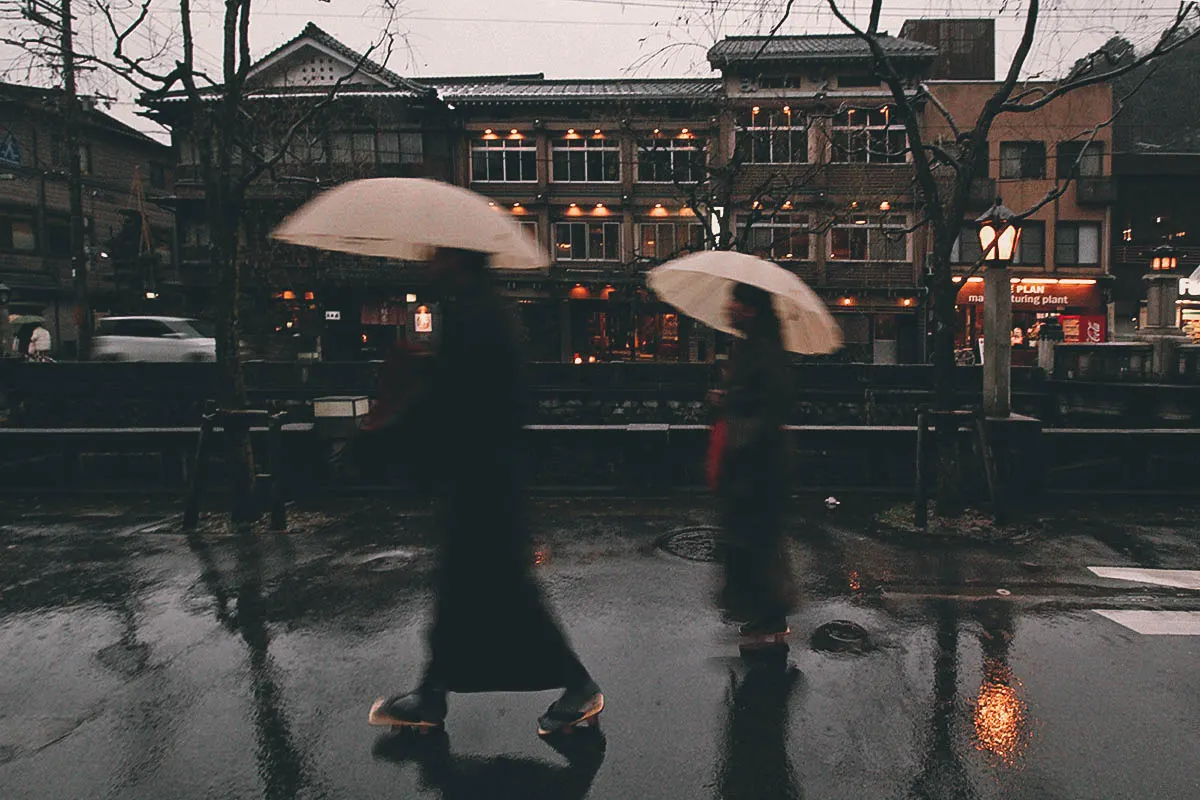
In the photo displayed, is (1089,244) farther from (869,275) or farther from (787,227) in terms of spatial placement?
(787,227)

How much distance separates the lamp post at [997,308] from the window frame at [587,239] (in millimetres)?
27882

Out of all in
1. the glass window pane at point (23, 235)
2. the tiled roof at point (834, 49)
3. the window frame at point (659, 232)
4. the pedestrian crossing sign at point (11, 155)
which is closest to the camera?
the pedestrian crossing sign at point (11, 155)

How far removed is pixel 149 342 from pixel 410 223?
21.3 metres

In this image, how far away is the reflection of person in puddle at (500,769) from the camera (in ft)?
10.2

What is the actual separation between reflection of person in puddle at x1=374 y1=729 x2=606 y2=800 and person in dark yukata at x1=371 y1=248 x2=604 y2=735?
85 millimetres

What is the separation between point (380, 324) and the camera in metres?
35.2

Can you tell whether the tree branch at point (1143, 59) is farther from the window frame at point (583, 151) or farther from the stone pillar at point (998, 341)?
the window frame at point (583, 151)

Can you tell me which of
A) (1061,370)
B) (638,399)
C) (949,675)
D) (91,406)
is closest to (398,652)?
(949,675)

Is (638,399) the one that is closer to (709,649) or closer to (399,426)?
(709,649)

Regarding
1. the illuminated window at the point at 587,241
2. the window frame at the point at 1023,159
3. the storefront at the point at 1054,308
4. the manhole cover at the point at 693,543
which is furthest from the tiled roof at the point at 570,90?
the manhole cover at the point at 693,543

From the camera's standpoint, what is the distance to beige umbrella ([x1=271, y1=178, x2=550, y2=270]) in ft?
10.5

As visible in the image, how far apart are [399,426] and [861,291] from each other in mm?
33886

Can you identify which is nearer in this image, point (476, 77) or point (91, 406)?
point (91, 406)

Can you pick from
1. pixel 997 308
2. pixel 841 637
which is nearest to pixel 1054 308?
pixel 997 308
